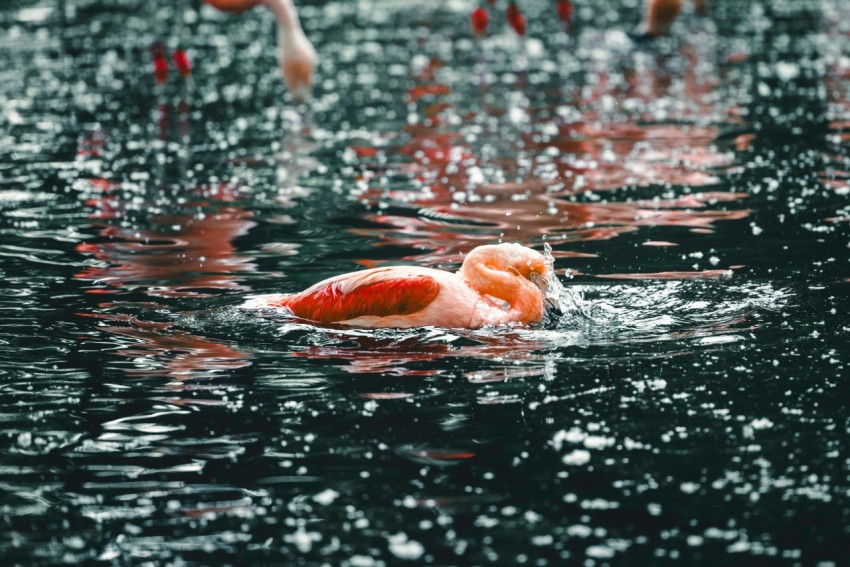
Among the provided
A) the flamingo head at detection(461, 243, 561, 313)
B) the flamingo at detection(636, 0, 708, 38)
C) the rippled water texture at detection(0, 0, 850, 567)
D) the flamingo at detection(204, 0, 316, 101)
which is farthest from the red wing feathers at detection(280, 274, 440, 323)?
the flamingo at detection(636, 0, 708, 38)

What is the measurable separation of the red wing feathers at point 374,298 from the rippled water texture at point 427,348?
12cm

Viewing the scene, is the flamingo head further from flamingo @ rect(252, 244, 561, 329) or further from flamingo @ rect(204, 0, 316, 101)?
flamingo @ rect(204, 0, 316, 101)

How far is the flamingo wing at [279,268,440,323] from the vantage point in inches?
242

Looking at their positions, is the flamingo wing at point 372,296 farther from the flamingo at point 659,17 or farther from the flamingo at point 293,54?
the flamingo at point 659,17

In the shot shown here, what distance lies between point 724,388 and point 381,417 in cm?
142

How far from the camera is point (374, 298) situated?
6.18 m

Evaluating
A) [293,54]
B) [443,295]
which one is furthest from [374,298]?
[293,54]

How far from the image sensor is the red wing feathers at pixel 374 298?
6137 millimetres

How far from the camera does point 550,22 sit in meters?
26.5

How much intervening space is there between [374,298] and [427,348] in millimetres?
361

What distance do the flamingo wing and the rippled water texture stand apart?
0.39 feet

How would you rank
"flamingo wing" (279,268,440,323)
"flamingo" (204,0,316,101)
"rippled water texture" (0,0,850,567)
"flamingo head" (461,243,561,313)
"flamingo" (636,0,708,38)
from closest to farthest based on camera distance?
"rippled water texture" (0,0,850,567) < "flamingo wing" (279,268,440,323) < "flamingo head" (461,243,561,313) < "flamingo" (204,0,316,101) < "flamingo" (636,0,708,38)

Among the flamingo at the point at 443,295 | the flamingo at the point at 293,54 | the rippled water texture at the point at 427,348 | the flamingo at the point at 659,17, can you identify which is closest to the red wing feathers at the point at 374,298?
the flamingo at the point at 443,295

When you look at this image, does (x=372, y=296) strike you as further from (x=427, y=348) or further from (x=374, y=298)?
(x=427, y=348)
